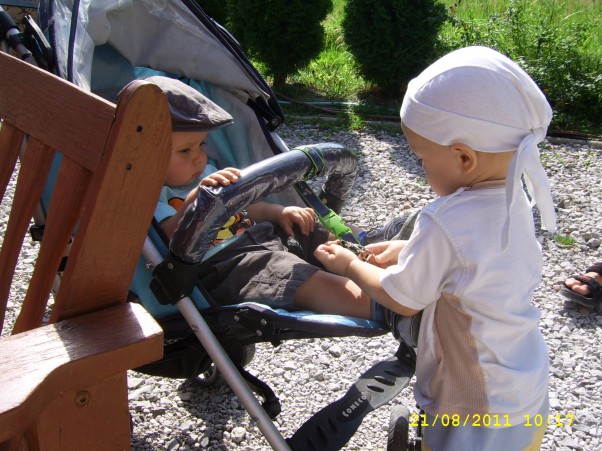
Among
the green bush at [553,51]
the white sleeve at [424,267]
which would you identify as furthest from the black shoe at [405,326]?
the green bush at [553,51]

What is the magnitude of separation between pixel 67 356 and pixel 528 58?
563 centimetres

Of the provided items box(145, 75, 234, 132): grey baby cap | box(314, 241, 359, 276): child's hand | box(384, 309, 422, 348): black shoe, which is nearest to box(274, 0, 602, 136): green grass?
box(145, 75, 234, 132): grey baby cap

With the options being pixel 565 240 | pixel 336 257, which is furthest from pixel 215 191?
pixel 565 240

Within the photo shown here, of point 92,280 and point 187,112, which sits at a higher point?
point 187,112

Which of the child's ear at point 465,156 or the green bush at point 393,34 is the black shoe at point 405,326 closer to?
the child's ear at point 465,156

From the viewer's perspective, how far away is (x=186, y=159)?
2430 millimetres

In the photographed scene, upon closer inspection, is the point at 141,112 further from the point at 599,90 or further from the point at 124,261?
the point at 599,90

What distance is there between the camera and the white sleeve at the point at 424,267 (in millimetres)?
1652

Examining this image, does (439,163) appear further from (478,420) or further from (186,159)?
(186,159)

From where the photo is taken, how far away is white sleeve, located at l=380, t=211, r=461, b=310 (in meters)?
1.65

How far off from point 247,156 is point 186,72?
42 cm

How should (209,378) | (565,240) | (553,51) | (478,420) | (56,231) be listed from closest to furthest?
(56,231) → (478,420) → (209,378) → (565,240) → (553,51)

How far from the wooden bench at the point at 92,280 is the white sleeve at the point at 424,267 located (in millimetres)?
622

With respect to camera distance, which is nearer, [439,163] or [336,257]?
[439,163]
